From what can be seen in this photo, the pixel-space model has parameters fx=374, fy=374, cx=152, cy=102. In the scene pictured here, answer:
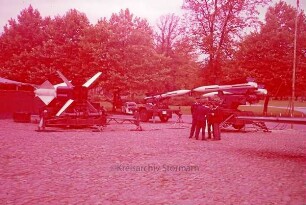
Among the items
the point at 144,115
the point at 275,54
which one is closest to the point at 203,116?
the point at 144,115

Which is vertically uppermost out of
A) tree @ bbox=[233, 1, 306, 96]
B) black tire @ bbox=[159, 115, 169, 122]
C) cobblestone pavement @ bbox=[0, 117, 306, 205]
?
tree @ bbox=[233, 1, 306, 96]

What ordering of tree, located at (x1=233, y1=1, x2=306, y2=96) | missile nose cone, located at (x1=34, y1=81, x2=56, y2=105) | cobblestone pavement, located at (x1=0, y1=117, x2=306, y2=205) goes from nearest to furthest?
1. cobblestone pavement, located at (x1=0, y1=117, x2=306, y2=205)
2. missile nose cone, located at (x1=34, y1=81, x2=56, y2=105)
3. tree, located at (x1=233, y1=1, x2=306, y2=96)

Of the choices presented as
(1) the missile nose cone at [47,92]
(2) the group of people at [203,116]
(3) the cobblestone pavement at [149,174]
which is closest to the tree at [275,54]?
(2) the group of people at [203,116]

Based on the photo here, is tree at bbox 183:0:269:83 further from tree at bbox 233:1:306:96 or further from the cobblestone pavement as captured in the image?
the cobblestone pavement

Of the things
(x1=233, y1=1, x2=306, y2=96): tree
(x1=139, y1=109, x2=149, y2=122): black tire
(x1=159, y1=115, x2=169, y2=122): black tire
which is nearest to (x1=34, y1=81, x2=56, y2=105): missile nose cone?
(x1=139, y1=109, x2=149, y2=122): black tire

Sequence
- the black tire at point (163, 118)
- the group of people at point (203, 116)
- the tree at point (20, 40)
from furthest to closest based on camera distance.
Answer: the tree at point (20, 40) → the black tire at point (163, 118) → the group of people at point (203, 116)

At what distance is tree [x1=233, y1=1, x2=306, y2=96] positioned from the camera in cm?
3744

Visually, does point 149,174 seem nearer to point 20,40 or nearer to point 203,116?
point 203,116

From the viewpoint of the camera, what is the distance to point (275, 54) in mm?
38125

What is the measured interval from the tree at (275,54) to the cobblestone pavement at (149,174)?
2237 cm

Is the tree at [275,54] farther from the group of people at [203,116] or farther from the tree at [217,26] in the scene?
the group of people at [203,116]

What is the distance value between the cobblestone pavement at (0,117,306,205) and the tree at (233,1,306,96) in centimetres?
2237

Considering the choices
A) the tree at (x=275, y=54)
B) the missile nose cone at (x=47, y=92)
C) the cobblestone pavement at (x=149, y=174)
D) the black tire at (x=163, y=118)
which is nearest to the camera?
the cobblestone pavement at (x=149, y=174)

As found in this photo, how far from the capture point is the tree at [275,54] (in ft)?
123
